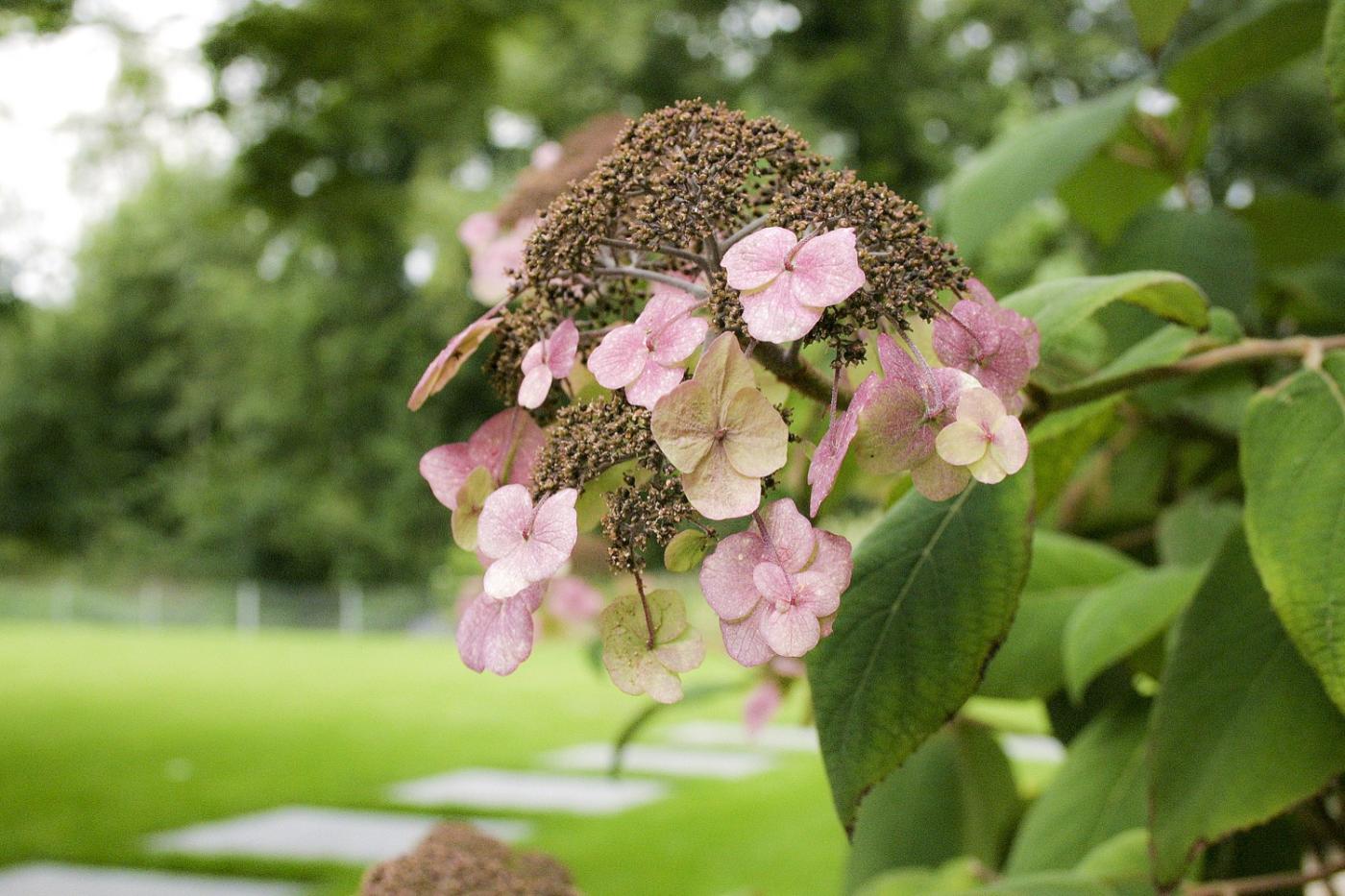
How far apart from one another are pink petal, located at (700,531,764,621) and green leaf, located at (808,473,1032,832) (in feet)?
0.38

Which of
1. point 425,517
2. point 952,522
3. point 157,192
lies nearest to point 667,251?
point 952,522

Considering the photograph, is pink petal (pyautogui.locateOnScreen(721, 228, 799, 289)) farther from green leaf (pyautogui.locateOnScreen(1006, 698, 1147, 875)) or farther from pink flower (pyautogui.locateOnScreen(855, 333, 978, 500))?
green leaf (pyautogui.locateOnScreen(1006, 698, 1147, 875))

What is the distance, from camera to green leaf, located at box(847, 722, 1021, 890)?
3.30 ft

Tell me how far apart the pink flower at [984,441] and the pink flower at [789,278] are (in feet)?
0.15

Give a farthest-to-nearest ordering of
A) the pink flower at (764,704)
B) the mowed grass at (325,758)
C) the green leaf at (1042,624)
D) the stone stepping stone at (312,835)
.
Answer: the stone stepping stone at (312,835) → the mowed grass at (325,758) → the pink flower at (764,704) → the green leaf at (1042,624)

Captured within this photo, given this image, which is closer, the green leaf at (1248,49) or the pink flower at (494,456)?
the pink flower at (494,456)

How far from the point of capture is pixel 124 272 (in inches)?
942

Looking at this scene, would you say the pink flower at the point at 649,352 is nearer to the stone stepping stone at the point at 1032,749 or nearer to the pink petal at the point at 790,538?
the pink petal at the point at 790,538

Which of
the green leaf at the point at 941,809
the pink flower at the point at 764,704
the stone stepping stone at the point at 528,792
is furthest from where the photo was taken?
the stone stepping stone at the point at 528,792

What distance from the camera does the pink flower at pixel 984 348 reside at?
0.39 meters

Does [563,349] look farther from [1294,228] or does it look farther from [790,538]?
[1294,228]

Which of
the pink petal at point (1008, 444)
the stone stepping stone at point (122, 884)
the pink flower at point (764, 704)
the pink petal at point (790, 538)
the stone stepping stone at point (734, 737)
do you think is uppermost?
the pink petal at point (1008, 444)

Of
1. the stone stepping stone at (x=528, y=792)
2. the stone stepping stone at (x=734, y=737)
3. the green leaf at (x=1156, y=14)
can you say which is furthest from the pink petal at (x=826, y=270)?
the stone stepping stone at (x=734, y=737)

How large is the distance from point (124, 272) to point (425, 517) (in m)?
8.55
